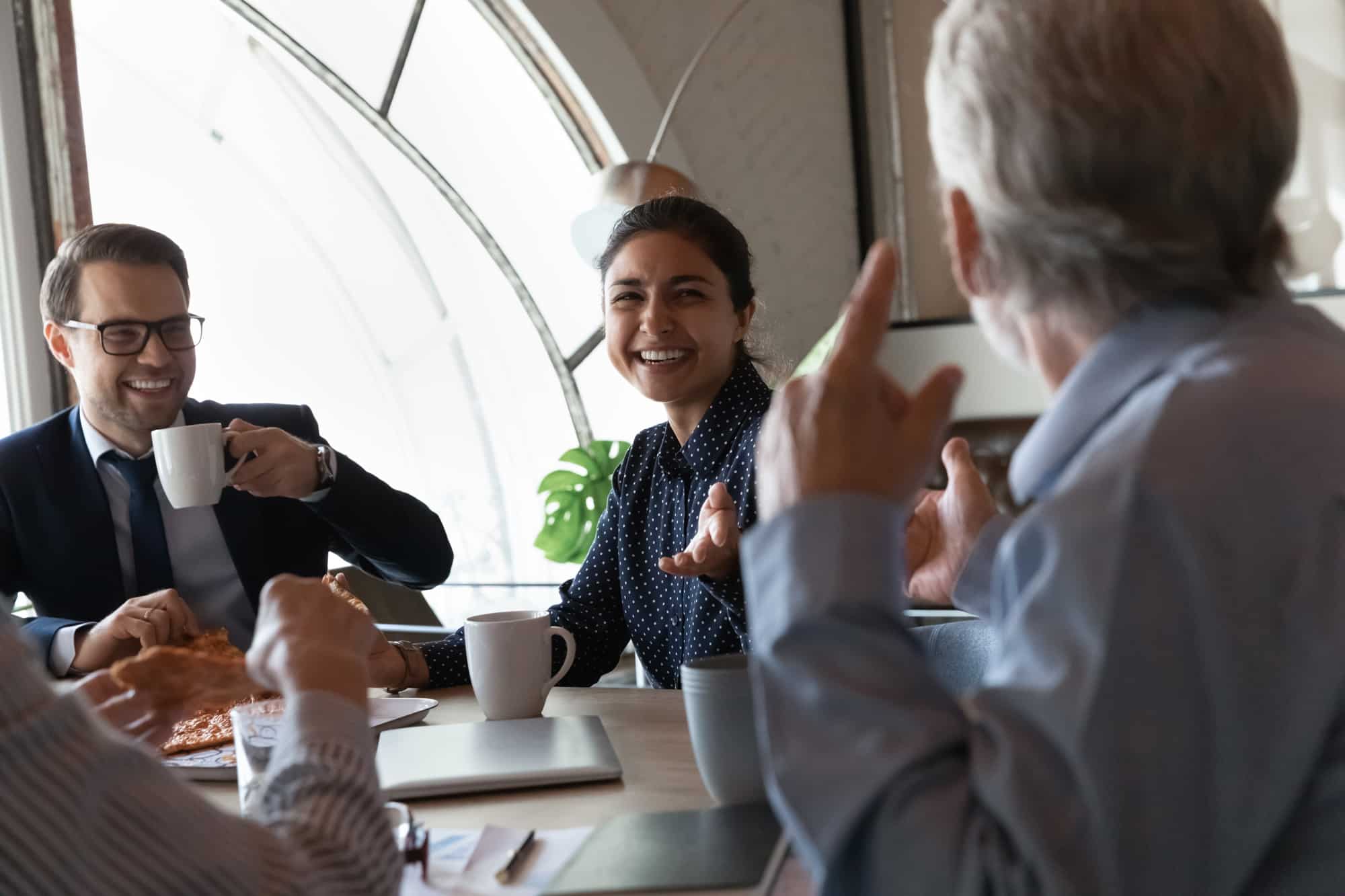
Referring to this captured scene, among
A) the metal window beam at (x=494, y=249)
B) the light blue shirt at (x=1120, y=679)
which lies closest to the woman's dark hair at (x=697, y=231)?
the light blue shirt at (x=1120, y=679)

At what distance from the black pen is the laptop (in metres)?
0.16

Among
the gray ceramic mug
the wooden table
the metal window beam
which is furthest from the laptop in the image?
the metal window beam

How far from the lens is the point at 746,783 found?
3.36 ft

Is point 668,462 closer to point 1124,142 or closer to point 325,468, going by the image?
point 325,468

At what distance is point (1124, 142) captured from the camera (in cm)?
70

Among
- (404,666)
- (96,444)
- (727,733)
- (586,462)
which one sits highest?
(96,444)

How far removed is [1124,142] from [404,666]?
1142 millimetres

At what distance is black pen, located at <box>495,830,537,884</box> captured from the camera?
2.93ft

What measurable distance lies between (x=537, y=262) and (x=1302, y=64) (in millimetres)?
2834

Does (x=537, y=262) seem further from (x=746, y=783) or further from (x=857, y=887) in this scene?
(x=857, y=887)

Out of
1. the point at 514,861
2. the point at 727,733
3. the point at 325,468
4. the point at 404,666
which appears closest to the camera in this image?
the point at 514,861

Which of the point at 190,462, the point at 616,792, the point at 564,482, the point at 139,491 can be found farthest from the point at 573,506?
the point at 616,792

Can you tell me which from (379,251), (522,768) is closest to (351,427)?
(379,251)

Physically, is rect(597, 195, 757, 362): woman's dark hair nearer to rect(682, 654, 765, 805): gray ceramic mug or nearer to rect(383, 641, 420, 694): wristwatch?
rect(383, 641, 420, 694): wristwatch
